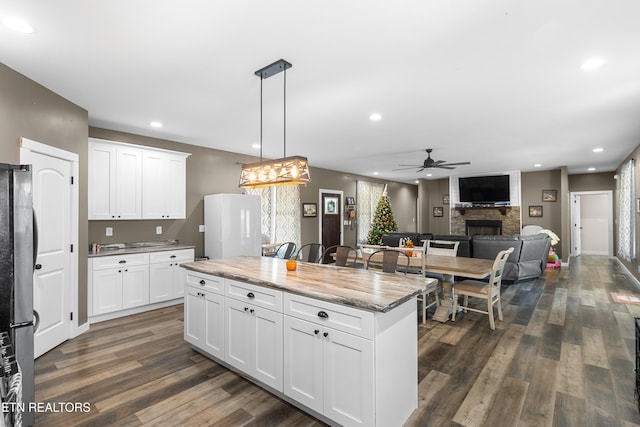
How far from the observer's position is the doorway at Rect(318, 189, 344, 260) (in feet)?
27.9

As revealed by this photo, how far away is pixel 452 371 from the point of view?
110 inches

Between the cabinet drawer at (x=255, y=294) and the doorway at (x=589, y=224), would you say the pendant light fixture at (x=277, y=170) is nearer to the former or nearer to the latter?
the cabinet drawer at (x=255, y=294)

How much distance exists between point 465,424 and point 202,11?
→ 324cm

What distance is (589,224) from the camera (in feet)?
35.0

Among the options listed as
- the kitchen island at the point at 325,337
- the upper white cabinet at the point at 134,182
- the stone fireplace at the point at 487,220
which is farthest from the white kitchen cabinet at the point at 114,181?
the stone fireplace at the point at 487,220

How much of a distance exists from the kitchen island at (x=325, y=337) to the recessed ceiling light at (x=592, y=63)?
231 centimetres

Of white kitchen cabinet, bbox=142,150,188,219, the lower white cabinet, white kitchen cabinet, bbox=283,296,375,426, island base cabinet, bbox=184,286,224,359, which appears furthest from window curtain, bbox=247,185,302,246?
white kitchen cabinet, bbox=283,296,375,426

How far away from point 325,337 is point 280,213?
17.6ft

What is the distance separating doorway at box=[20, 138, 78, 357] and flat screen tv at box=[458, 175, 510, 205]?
987 centimetres

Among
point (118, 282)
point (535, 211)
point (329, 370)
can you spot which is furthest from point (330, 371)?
point (535, 211)

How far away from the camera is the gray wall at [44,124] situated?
2727mm

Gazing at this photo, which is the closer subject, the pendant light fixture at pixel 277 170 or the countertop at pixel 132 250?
the pendant light fixture at pixel 277 170

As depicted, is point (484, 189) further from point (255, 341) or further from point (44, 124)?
point (44, 124)

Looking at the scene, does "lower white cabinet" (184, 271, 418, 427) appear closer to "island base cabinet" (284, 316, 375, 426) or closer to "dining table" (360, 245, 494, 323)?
"island base cabinet" (284, 316, 375, 426)
